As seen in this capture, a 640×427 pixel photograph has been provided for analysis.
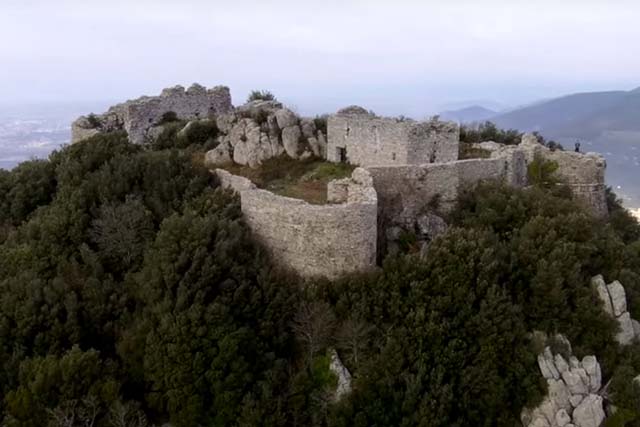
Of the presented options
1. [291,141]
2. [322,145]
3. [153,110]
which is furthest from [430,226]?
[153,110]

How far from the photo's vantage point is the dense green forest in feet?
50.4

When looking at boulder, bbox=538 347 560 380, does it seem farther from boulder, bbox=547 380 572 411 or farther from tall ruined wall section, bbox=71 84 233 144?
tall ruined wall section, bbox=71 84 233 144

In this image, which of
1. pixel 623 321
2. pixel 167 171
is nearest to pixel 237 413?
pixel 167 171

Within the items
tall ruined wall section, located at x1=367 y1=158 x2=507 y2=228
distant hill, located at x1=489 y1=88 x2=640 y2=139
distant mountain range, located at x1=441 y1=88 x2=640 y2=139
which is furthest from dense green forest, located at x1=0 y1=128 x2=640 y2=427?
distant hill, located at x1=489 y1=88 x2=640 y2=139

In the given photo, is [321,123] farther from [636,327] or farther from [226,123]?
[636,327]

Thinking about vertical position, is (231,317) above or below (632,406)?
above

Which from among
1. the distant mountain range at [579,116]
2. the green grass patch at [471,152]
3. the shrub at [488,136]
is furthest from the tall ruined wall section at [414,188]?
the distant mountain range at [579,116]

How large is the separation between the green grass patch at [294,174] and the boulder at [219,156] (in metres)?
0.44

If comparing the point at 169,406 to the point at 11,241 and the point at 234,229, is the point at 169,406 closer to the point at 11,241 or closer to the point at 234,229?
the point at 234,229

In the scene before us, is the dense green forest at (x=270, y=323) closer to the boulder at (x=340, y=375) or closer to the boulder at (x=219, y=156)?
the boulder at (x=340, y=375)

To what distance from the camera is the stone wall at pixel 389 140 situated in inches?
845

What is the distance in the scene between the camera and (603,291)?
17.6m

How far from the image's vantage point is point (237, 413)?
15383 mm

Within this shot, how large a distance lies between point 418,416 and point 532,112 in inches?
4797
